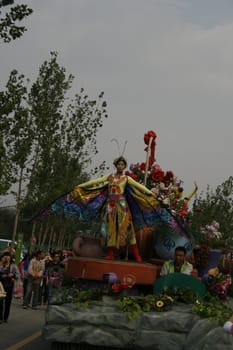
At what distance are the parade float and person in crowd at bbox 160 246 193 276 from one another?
11 cm

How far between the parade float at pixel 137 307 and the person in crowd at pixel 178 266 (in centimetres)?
11

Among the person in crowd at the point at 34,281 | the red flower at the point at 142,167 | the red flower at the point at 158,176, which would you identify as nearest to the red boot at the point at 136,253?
the red flower at the point at 158,176

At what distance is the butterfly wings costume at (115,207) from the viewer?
9383 millimetres

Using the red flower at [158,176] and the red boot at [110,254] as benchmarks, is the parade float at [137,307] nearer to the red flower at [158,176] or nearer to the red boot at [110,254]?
the red boot at [110,254]

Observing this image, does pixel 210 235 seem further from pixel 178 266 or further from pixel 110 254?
pixel 110 254

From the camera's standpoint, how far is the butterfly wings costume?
9.38 m

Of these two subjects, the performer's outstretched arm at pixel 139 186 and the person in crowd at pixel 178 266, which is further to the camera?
the performer's outstretched arm at pixel 139 186

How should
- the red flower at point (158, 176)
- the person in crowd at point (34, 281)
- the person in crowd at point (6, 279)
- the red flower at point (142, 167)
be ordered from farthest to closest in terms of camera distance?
1. the person in crowd at point (34, 281)
2. the person in crowd at point (6, 279)
3. the red flower at point (142, 167)
4. the red flower at point (158, 176)

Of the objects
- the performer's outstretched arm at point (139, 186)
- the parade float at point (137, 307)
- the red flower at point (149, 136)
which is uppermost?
the red flower at point (149, 136)

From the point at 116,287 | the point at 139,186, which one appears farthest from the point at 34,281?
the point at 116,287

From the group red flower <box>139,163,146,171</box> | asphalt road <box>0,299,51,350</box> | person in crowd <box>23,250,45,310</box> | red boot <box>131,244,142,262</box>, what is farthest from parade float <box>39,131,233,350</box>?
person in crowd <box>23,250,45,310</box>

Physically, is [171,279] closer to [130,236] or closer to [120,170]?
[130,236]

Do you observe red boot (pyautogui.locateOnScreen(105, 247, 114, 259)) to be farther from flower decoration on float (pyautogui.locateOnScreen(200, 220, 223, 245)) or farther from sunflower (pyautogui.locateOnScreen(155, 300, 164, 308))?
flower decoration on float (pyautogui.locateOnScreen(200, 220, 223, 245))

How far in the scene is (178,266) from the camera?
8.91 meters
